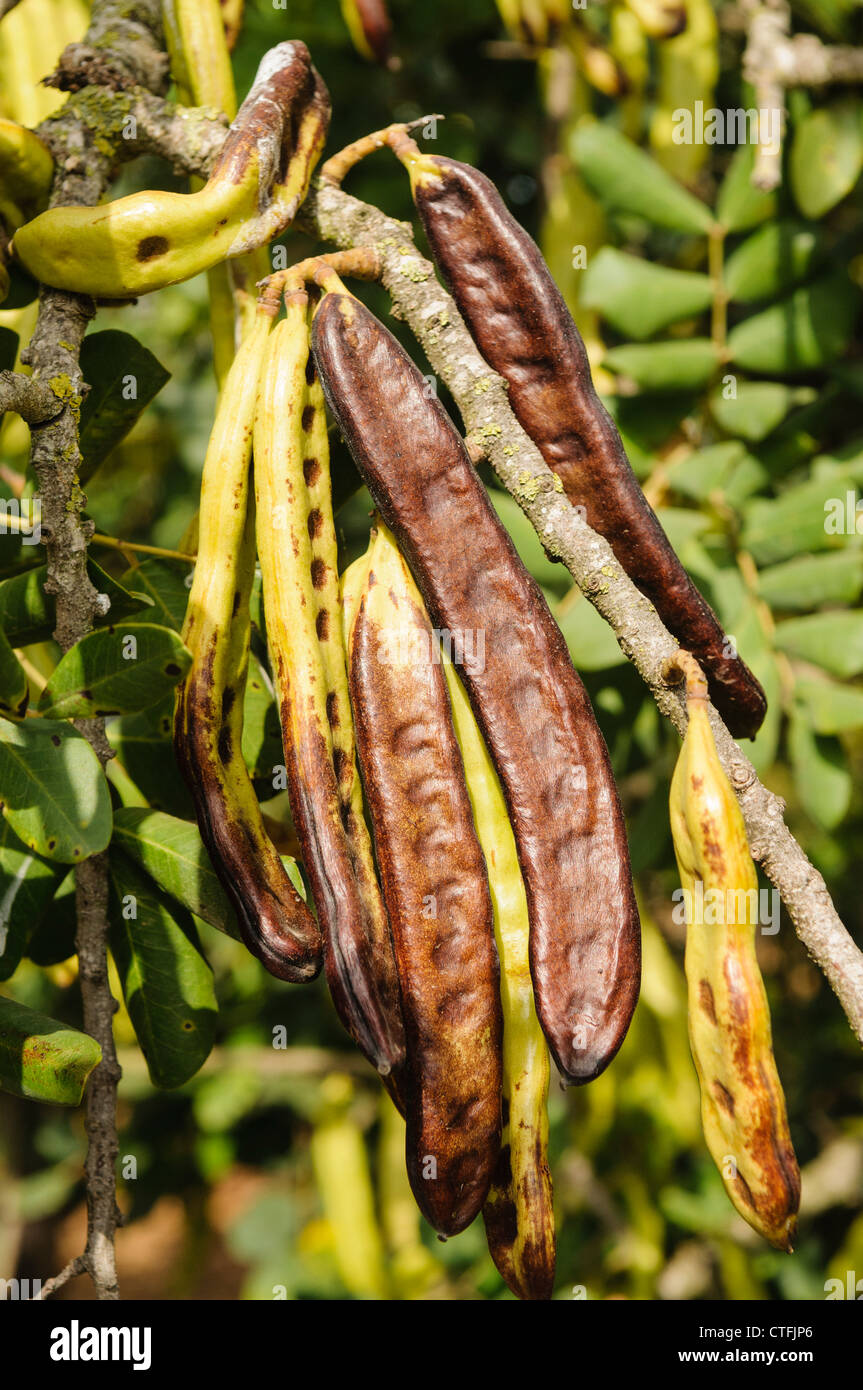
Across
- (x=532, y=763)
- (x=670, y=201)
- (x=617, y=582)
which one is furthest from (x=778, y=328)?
(x=532, y=763)

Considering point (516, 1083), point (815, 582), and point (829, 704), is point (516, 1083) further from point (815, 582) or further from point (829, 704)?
point (815, 582)

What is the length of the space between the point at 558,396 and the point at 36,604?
2.09 feet

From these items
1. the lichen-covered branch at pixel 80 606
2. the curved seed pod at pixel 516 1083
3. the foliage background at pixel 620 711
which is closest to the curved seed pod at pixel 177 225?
the lichen-covered branch at pixel 80 606

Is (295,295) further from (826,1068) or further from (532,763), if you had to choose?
(826,1068)

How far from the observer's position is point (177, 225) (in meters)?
1.12

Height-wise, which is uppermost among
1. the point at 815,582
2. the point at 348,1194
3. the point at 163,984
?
the point at 815,582

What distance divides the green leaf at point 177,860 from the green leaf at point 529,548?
756mm

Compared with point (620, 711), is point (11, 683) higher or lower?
lower

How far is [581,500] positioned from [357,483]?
29cm

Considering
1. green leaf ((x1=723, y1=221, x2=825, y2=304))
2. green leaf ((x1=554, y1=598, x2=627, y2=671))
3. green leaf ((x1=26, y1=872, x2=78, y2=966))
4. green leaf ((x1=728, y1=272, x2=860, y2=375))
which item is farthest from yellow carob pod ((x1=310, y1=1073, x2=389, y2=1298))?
green leaf ((x1=723, y1=221, x2=825, y2=304))

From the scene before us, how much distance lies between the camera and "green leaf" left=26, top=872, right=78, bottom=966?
1.32 metres

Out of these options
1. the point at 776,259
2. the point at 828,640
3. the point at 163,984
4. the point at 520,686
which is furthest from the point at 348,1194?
the point at 776,259

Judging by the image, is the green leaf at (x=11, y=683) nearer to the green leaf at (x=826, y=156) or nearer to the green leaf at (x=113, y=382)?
the green leaf at (x=113, y=382)

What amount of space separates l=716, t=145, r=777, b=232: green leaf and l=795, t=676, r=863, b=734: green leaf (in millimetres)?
841
